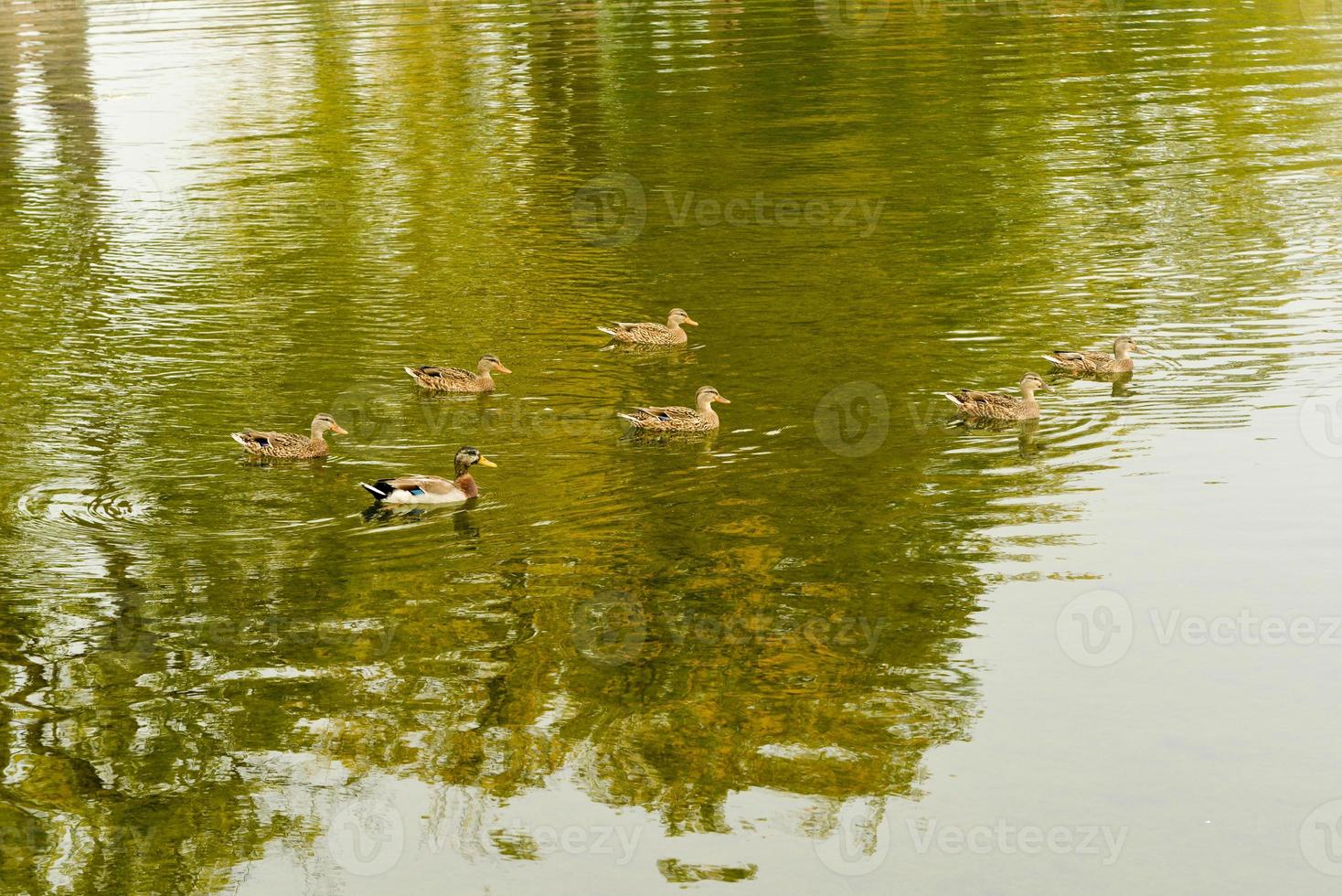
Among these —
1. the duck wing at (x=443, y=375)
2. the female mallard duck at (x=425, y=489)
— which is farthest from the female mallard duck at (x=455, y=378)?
the female mallard duck at (x=425, y=489)

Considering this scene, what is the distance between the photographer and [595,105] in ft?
141

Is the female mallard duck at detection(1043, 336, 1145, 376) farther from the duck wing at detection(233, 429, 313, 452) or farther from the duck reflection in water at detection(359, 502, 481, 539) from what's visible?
the duck wing at detection(233, 429, 313, 452)

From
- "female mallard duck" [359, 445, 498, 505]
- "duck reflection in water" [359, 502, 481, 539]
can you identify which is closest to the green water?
"duck reflection in water" [359, 502, 481, 539]

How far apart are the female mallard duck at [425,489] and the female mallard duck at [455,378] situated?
3.09 metres

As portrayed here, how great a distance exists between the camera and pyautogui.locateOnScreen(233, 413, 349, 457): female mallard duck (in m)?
17.8

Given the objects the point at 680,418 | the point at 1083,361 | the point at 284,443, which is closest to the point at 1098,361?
the point at 1083,361

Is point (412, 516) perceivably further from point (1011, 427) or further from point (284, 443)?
point (1011, 427)

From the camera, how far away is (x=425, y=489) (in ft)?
54.1

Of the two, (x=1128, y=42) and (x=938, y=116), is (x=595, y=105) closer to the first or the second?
(x=938, y=116)

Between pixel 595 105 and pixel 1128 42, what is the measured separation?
17958mm

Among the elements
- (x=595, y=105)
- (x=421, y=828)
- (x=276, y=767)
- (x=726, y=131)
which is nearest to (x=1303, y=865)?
(x=421, y=828)

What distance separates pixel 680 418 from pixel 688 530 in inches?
117

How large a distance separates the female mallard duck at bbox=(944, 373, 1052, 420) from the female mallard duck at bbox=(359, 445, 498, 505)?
540cm

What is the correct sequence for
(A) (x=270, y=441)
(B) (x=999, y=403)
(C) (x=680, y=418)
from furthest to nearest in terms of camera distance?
(C) (x=680, y=418) < (B) (x=999, y=403) < (A) (x=270, y=441)
